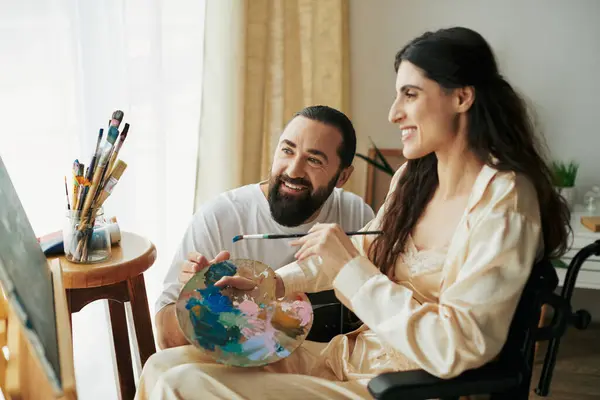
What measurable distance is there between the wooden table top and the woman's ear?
2.84 ft

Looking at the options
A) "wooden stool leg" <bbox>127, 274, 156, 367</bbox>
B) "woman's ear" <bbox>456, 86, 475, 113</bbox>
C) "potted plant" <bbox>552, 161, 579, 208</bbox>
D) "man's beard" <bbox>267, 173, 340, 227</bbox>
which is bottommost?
"wooden stool leg" <bbox>127, 274, 156, 367</bbox>

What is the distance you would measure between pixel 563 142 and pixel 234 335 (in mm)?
2087

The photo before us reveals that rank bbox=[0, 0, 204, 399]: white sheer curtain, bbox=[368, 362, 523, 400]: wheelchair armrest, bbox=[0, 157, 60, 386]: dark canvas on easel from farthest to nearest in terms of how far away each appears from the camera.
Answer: bbox=[0, 0, 204, 399]: white sheer curtain < bbox=[368, 362, 523, 400]: wheelchair armrest < bbox=[0, 157, 60, 386]: dark canvas on easel

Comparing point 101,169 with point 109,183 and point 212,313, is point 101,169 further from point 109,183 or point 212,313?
point 212,313

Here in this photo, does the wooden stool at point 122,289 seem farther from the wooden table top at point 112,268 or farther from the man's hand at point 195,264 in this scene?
the man's hand at point 195,264

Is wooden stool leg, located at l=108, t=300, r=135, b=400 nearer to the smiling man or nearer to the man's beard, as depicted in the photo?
the smiling man

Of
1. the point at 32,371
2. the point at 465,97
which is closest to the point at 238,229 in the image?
the point at 465,97

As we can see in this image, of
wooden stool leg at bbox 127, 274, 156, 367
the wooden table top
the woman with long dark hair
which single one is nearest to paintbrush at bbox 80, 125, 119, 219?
the wooden table top

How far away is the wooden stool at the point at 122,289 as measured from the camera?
1466mm

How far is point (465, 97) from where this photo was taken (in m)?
1.24

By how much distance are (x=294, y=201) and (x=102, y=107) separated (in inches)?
29.0

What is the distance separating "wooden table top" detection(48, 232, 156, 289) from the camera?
1448 mm

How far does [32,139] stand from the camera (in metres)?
1.78

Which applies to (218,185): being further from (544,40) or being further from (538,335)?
(544,40)
